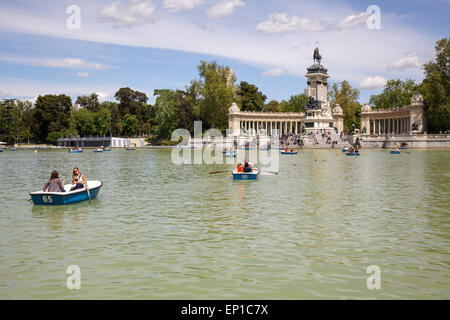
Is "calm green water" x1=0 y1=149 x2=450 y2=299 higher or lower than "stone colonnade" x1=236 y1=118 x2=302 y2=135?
lower

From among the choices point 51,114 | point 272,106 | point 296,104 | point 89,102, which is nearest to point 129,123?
point 51,114

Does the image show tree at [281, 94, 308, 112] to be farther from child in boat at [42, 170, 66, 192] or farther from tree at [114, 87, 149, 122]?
child in boat at [42, 170, 66, 192]

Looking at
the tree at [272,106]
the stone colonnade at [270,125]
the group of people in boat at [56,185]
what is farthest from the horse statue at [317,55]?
the group of people in boat at [56,185]

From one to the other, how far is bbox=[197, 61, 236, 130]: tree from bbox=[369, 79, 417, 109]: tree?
141ft

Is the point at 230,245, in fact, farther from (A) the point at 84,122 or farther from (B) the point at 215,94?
(A) the point at 84,122

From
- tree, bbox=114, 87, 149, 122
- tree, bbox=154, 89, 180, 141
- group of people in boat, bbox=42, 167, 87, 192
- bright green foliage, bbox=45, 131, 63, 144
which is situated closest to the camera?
group of people in boat, bbox=42, 167, 87, 192

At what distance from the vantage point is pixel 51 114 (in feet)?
455

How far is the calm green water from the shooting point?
10484 mm

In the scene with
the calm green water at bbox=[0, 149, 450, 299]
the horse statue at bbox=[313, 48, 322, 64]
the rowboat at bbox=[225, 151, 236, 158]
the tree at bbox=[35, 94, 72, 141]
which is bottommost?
the calm green water at bbox=[0, 149, 450, 299]

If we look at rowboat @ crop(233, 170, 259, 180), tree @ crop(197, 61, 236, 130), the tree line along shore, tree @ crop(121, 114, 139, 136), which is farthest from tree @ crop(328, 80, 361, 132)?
rowboat @ crop(233, 170, 259, 180)

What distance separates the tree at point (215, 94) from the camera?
114938mm

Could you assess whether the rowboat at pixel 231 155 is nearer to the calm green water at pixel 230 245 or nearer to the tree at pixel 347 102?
the calm green water at pixel 230 245

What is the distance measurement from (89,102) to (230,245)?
157 metres
